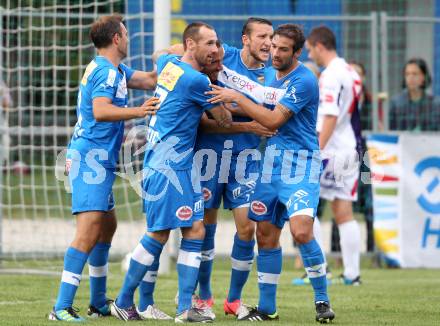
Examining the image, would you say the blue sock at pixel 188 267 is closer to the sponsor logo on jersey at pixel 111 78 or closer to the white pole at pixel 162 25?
the sponsor logo on jersey at pixel 111 78

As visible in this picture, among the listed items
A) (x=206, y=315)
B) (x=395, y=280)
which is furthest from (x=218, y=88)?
(x=395, y=280)

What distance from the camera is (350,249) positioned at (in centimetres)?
1123

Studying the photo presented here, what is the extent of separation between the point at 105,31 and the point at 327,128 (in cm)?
346

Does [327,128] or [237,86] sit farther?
[327,128]

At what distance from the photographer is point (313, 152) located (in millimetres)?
8250

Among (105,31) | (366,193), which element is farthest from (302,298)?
(366,193)

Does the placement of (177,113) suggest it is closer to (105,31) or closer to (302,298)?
(105,31)

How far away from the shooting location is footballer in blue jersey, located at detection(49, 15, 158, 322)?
313 inches

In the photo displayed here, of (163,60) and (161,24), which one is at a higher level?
(161,24)

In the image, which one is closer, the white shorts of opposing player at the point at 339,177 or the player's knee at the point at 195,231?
the player's knee at the point at 195,231

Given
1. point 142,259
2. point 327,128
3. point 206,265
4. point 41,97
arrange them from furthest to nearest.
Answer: point 41,97, point 327,128, point 206,265, point 142,259

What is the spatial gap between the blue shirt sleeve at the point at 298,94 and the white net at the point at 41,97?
4.01 metres

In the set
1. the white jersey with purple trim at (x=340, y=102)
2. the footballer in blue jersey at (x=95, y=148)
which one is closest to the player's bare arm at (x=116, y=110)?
the footballer in blue jersey at (x=95, y=148)

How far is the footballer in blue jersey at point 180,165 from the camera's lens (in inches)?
309
